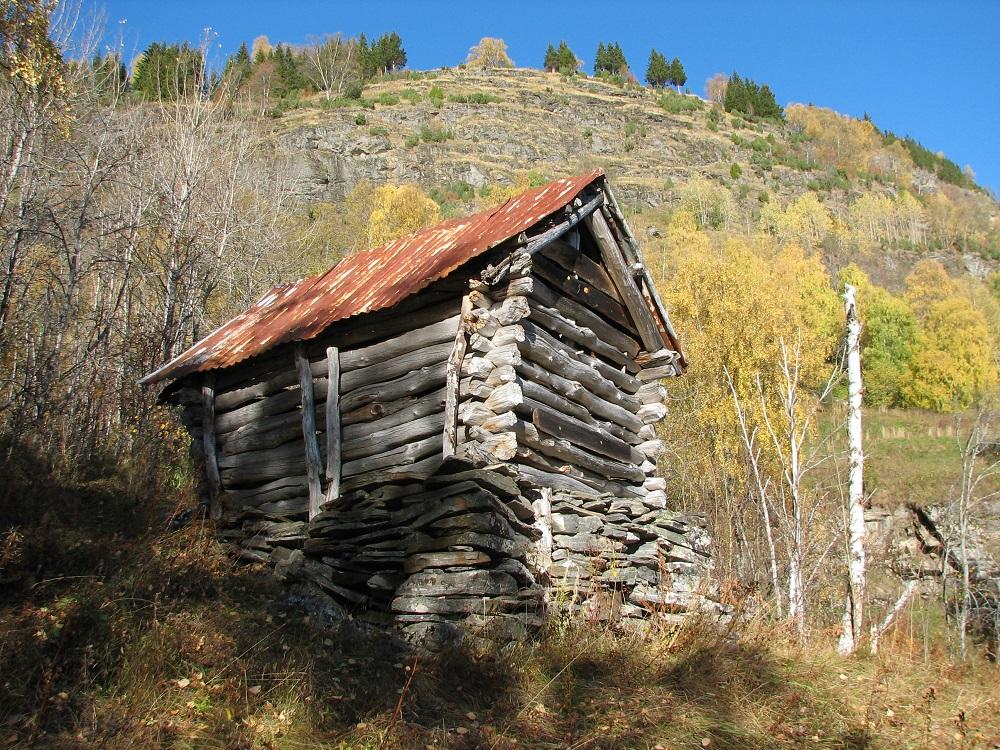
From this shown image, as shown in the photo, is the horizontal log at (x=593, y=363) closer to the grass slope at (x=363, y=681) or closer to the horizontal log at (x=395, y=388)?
the horizontal log at (x=395, y=388)

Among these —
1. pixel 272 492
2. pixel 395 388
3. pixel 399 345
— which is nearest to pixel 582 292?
pixel 399 345

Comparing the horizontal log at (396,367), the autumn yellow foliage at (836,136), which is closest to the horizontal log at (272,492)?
the horizontal log at (396,367)

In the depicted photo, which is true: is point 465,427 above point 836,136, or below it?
below

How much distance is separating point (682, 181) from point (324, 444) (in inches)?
2959

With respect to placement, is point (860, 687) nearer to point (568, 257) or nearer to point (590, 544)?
point (590, 544)

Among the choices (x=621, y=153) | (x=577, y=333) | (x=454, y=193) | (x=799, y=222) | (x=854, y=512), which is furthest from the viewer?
(x=621, y=153)

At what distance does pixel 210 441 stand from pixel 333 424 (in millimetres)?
2471

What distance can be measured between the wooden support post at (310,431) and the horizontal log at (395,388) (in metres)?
0.45

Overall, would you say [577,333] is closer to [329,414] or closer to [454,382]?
→ [454,382]

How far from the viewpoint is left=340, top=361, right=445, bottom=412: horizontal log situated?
8.34 meters

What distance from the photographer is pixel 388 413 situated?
8.70 metres

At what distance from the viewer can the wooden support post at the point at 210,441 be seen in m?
10.3

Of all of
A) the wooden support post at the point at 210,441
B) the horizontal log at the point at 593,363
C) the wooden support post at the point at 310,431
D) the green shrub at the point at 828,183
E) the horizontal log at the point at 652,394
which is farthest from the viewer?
the green shrub at the point at 828,183

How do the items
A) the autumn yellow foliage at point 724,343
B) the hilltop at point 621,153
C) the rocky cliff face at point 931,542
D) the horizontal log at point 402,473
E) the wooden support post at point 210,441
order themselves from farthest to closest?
the hilltop at point 621,153, the rocky cliff face at point 931,542, the autumn yellow foliage at point 724,343, the wooden support post at point 210,441, the horizontal log at point 402,473
